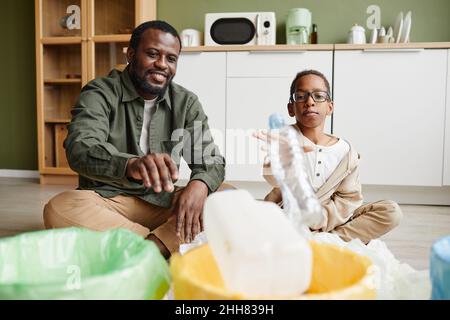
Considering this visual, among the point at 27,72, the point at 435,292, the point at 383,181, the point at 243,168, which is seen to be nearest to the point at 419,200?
the point at 383,181

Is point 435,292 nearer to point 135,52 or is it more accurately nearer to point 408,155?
point 135,52

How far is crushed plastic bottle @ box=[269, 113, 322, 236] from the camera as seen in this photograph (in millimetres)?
570

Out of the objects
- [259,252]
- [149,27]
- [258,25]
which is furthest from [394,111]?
[259,252]

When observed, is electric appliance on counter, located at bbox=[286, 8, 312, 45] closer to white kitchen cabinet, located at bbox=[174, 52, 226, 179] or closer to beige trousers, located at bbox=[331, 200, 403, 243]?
white kitchen cabinet, located at bbox=[174, 52, 226, 179]

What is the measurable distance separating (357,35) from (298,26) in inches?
14.5

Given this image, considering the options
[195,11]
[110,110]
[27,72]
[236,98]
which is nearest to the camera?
[110,110]

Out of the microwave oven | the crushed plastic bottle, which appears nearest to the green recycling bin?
the crushed plastic bottle

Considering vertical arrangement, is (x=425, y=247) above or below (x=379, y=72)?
below

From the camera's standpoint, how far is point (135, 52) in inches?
57.4

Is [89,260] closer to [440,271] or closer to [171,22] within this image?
[440,271]

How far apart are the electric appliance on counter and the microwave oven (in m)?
0.10
